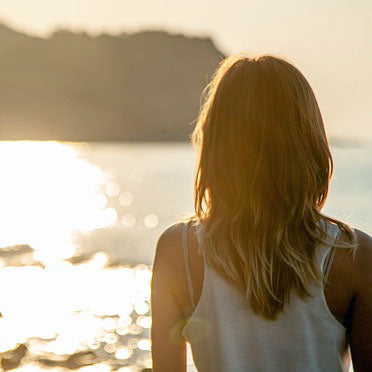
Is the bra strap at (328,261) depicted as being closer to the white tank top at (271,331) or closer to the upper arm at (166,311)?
the white tank top at (271,331)

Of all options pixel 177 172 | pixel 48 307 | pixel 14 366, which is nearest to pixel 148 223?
pixel 48 307

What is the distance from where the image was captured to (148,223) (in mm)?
57219

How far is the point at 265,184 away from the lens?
2.37m

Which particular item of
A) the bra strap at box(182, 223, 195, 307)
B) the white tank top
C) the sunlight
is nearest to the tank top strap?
the white tank top

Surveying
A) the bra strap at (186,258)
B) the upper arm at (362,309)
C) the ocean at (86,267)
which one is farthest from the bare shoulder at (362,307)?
the ocean at (86,267)

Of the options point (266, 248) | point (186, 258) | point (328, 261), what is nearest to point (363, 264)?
point (328, 261)

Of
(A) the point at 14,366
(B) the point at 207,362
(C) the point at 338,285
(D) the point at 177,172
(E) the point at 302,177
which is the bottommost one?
(A) the point at 14,366

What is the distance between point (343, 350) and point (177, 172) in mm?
122643

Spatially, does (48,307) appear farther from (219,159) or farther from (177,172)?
(177,172)

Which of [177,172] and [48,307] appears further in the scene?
[177,172]

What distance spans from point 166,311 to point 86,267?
115ft

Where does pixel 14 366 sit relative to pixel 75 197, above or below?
below

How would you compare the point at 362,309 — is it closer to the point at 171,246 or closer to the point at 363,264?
the point at 363,264

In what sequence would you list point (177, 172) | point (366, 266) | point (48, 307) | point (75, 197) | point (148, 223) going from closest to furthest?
point (366, 266), point (48, 307), point (148, 223), point (75, 197), point (177, 172)
